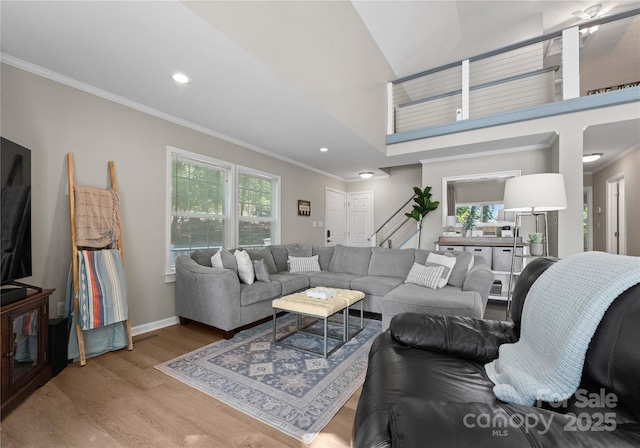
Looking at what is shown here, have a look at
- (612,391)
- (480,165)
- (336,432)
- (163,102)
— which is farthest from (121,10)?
(480,165)

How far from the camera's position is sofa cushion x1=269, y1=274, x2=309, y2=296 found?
3621 mm

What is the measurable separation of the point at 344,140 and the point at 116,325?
11.5 feet

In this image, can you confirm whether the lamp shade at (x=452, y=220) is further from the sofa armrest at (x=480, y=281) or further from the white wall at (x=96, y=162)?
the white wall at (x=96, y=162)

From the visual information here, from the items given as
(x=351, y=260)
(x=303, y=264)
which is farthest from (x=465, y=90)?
(x=303, y=264)

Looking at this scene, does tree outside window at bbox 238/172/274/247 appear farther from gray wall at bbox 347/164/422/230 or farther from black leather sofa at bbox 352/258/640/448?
black leather sofa at bbox 352/258/640/448

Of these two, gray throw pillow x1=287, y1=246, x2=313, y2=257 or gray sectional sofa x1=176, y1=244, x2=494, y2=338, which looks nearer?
gray sectional sofa x1=176, y1=244, x2=494, y2=338

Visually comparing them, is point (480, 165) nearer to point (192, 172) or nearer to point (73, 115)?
point (192, 172)

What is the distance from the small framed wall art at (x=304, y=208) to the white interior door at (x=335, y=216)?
694 mm

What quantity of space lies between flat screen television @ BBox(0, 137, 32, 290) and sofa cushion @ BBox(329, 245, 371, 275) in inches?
134

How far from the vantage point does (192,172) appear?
12.6 feet

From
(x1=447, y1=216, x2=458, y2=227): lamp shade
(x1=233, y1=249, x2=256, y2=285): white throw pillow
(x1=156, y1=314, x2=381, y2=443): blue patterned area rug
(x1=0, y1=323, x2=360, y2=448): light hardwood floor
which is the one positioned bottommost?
(x1=0, y1=323, x2=360, y2=448): light hardwood floor

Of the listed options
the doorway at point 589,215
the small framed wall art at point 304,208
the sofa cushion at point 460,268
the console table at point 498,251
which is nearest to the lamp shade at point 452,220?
the console table at point 498,251

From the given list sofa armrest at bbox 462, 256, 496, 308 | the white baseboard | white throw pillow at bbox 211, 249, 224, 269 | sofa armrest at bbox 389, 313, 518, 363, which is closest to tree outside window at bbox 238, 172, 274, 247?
white throw pillow at bbox 211, 249, 224, 269

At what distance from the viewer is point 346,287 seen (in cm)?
375
